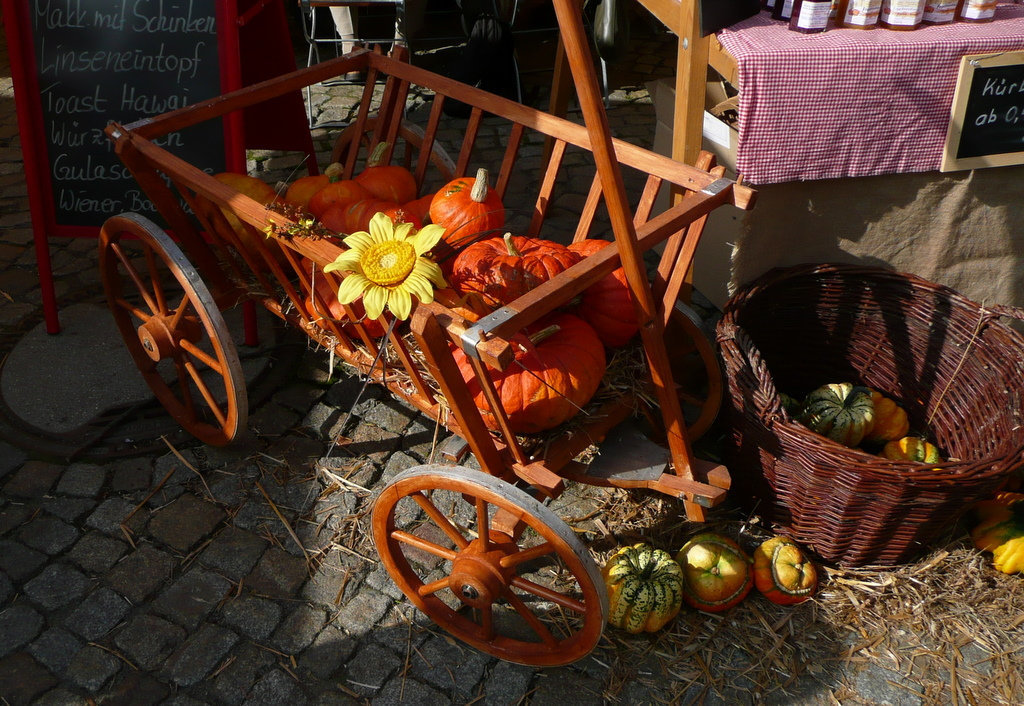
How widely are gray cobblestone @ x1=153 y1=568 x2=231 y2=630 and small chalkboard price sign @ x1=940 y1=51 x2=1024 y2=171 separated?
105 inches

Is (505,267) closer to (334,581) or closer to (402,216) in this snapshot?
(402,216)

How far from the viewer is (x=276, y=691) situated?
2.32 m

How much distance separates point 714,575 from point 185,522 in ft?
5.63

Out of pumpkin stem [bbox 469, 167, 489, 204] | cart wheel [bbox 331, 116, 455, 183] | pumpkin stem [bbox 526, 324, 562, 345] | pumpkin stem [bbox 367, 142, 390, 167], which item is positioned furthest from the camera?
cart wheel [bbox 331, 116, 455, 183]

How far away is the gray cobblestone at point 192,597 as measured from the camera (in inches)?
99.0

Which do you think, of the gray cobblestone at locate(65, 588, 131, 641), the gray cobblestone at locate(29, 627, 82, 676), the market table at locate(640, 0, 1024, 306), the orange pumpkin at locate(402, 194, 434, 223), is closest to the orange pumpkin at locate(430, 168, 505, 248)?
the orange pumpkin at locate(402, 194, 434, 223)

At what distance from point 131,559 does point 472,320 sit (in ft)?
5.09

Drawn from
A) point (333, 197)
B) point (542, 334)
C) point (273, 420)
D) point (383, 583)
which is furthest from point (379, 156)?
point (383, 583)

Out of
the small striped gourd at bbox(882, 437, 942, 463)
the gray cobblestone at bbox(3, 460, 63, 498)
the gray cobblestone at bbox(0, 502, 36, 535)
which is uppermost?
the small striped gourd at bbox(882, 437, 942, 463)

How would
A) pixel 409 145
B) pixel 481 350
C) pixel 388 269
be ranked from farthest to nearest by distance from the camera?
pixel 409 145, pixel 388 269, pixel 481 350

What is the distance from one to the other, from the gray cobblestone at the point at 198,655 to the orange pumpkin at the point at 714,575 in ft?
4.40

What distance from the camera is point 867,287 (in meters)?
2.85

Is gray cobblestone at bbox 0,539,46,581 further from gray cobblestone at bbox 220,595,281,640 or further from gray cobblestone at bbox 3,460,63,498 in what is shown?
gray cobblestone at bbox 220,595,281,640

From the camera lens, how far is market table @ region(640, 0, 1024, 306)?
8.19 ft
